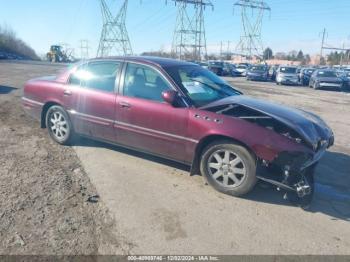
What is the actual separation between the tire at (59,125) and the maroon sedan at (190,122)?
0.06ft

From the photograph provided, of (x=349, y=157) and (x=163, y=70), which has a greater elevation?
(x=163, y=70)

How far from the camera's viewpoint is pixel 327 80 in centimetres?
2364

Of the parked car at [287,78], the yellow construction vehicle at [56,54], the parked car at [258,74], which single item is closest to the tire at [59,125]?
the parked car at [287,78]

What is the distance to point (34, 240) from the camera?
3.06 m

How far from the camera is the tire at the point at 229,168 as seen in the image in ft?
13.1

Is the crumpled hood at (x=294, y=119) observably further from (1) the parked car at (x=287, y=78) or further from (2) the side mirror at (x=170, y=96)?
(1) the parked car at (x=287, y=78)

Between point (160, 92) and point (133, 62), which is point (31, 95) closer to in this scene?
point (133, 62)

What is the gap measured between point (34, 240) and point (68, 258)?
0.45 metres

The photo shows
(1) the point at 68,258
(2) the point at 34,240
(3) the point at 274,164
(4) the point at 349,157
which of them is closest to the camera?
(1) the point at 68,258

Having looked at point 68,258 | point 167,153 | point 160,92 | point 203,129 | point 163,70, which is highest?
point 163,70

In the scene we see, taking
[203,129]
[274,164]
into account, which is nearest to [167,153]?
[203,129]

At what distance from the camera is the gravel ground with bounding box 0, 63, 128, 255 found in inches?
119

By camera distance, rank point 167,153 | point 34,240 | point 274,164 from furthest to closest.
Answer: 1. point 167,153
2. point 274,164
3. point 34,240

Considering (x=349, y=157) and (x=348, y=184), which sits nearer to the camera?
(x=348, y=184)
